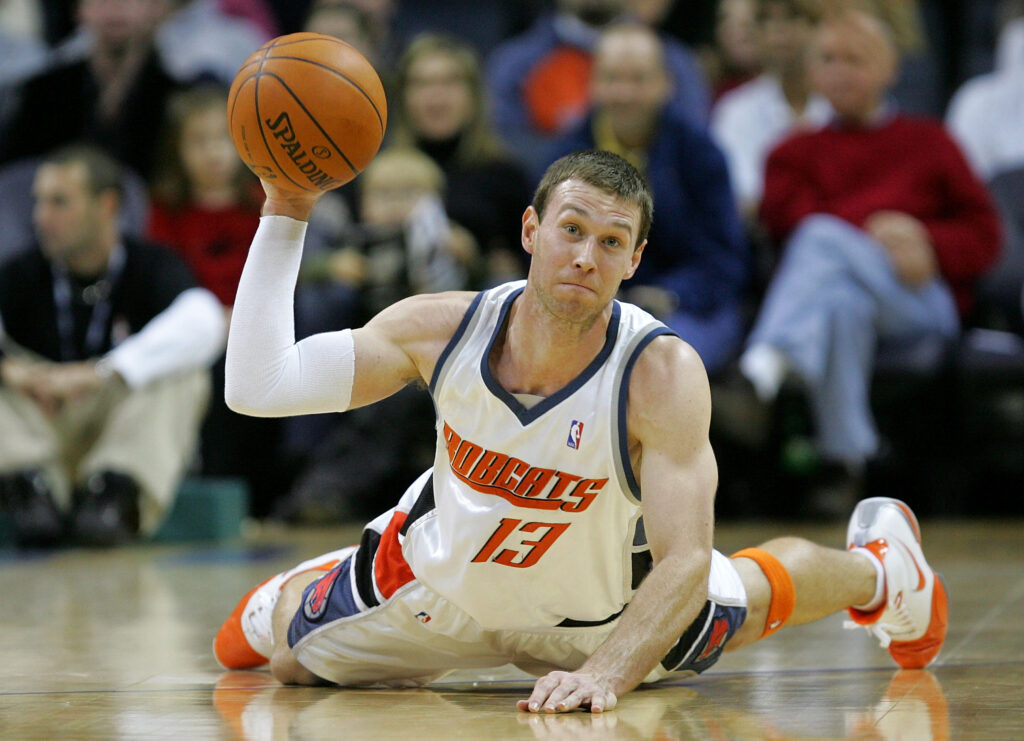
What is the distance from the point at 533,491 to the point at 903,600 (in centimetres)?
109

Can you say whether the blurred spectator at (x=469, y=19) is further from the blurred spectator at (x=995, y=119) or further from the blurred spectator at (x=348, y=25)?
the blurred spectator at (x=995, y=119)

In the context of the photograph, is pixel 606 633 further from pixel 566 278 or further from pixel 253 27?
pixel 253 27

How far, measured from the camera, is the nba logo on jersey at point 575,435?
2992mm

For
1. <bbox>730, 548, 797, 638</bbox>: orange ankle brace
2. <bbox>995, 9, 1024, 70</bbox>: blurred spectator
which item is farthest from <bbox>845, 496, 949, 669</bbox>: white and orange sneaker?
<bbox>995, 9, 1024, 70</bbox>: blurred spectator

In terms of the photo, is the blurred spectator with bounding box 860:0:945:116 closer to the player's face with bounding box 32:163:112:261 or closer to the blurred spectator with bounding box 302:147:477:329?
the blurred spectator with bounding box 302:147:477:329

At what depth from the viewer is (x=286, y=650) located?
337 centimetres

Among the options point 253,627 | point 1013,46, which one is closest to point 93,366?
point 253,627

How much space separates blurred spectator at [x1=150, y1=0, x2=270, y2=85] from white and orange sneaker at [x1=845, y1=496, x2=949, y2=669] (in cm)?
586

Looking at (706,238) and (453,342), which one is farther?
(706,238)

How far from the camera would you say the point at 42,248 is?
22.4ft

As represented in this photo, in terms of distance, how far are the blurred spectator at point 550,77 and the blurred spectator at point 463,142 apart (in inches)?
23.0

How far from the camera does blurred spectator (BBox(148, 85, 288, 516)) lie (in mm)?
7344

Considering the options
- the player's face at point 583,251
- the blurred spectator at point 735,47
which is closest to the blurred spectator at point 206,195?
the blurred spectator at point 735,47

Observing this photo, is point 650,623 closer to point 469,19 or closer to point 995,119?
point 995,119
